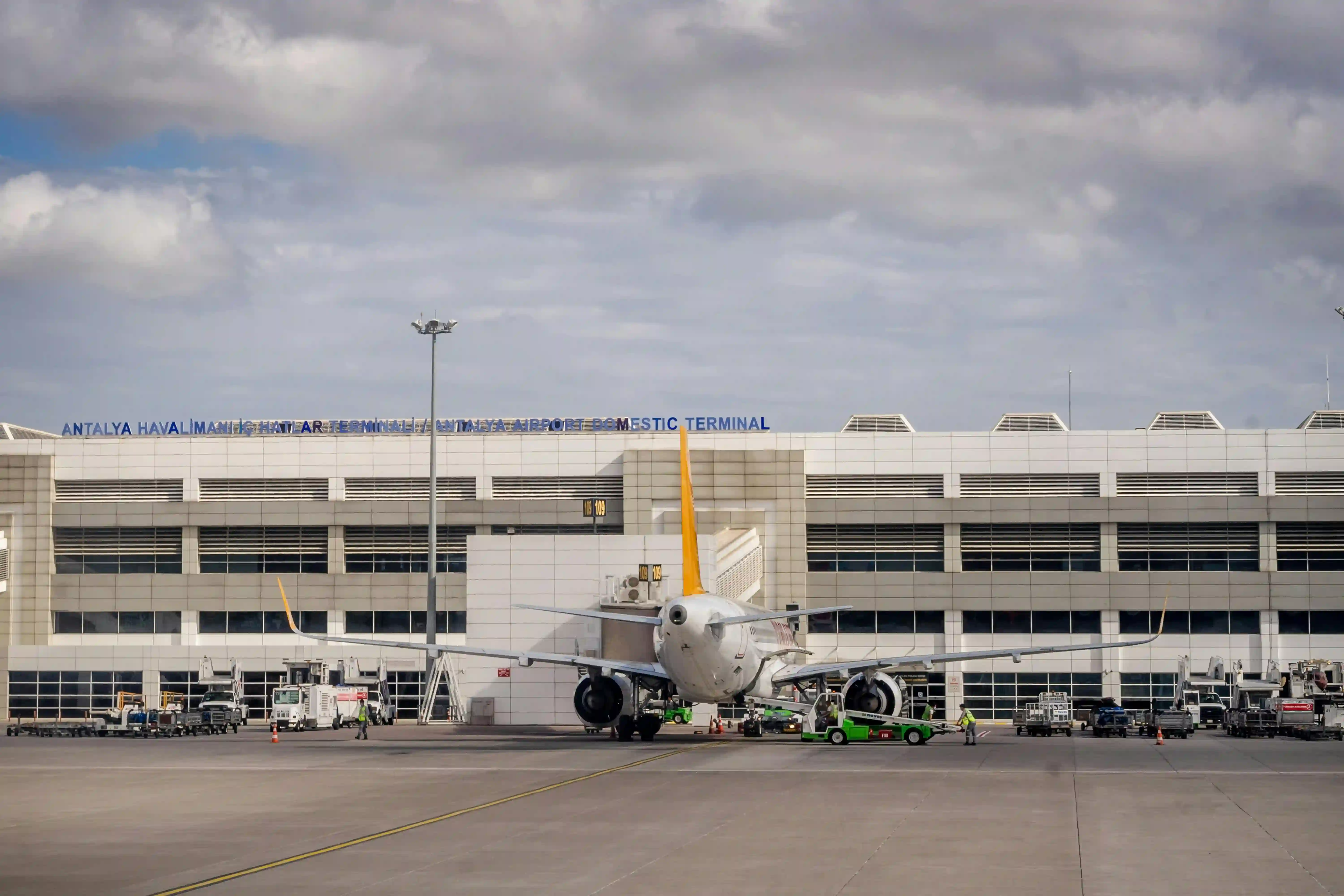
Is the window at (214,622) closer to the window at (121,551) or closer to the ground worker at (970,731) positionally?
the window at (121,551)

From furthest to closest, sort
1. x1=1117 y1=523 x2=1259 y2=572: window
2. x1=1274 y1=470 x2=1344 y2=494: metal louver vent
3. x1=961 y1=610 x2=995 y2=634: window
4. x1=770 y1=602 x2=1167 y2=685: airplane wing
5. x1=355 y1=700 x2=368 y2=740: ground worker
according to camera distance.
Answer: x1=961 y1=610 x2=995 y2=634: window, x1=1274 y1=470 x2=1344 y2=494: metal louver vent, x1=1117 y1=523 x2=1259 y2=572: window, x1=355 y1=700 x2=368 y2=740: ground worker, x1=770 y1=602 x2=1167 y2=685: airplane wing

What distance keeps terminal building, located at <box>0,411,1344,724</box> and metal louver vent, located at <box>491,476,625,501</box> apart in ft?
0.57

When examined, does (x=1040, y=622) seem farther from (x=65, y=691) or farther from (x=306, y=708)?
(x=65, y=691)

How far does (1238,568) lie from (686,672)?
2205 inches

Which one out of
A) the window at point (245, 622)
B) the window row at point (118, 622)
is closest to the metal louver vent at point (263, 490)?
the window at point (245, 622)

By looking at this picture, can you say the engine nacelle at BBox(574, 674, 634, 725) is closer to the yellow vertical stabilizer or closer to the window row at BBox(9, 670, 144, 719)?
the yellow vertical stabilizer

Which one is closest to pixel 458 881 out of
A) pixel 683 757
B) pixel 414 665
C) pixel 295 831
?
pixel 295 831

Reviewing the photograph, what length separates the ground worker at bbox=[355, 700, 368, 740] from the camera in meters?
67.0

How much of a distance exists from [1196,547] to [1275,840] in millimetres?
76534

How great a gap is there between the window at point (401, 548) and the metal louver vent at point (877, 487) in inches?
937

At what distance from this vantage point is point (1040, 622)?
329ft

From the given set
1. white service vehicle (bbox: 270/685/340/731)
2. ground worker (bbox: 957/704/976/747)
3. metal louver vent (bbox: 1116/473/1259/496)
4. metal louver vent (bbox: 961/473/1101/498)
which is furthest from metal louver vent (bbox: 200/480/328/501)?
metal louver vent (bbox: 1116/473/1259/496)

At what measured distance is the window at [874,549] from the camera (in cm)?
10169

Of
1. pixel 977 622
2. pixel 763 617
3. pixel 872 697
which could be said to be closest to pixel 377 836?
pixel 763 617
